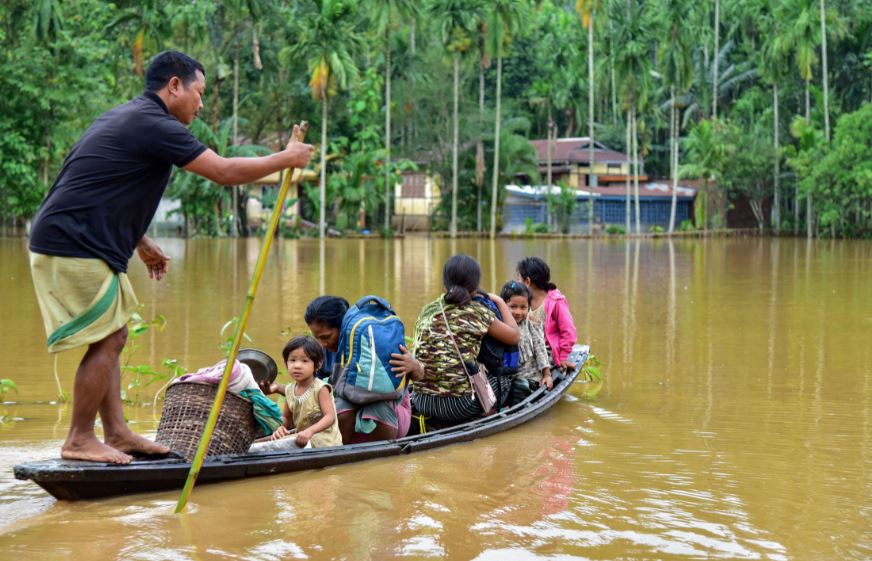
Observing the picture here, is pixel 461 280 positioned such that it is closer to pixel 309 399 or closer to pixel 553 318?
pixel 309 399

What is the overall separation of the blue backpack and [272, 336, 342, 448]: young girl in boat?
14cm

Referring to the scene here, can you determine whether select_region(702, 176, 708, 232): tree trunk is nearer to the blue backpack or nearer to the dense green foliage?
the dense green foliage

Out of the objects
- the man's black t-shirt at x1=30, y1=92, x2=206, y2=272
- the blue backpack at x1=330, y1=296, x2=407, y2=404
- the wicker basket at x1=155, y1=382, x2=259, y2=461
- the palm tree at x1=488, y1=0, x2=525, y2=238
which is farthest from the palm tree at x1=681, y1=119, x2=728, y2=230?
the man's black t-shirt at x1=30, y1=92, x2=206, y2=272

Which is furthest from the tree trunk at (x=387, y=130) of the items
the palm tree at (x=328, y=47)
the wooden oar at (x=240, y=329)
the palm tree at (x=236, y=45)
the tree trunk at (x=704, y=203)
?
the wooden oar at (x=240, y=329)

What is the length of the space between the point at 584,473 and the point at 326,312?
1726 mm

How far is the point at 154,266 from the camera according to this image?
5410mm

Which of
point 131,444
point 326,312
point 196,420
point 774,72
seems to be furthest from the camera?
point 774,72

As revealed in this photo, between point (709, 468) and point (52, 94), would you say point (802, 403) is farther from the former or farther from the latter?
point (52, 94)

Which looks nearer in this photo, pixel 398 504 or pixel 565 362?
pixel 398 504

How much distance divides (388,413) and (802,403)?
3.75 m

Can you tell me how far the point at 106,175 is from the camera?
4.63 metres

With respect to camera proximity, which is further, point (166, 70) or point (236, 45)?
point (236, 45)

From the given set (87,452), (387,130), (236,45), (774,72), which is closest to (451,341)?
(87,452)

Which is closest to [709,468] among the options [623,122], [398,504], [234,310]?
[398,504]
